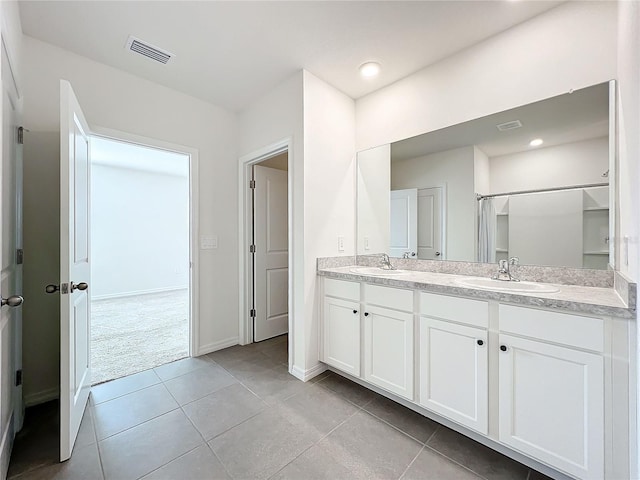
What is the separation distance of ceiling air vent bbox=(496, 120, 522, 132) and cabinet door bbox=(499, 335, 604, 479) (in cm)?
136

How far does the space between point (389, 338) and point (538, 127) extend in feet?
5.46

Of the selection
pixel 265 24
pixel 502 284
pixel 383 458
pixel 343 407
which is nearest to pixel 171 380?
pixel 343 407

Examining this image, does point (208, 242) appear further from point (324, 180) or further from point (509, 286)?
point (509, 286)

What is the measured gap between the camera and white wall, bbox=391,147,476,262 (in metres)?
2.05

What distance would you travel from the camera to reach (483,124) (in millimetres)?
1938

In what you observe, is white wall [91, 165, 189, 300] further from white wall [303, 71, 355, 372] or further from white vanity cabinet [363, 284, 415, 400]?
white vanity cabinet [363, 284, 415, 400]

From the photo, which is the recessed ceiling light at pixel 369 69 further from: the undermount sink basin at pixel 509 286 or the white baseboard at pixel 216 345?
the white baseboard at pixel 216 345

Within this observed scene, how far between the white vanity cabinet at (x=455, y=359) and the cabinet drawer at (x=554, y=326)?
109mm

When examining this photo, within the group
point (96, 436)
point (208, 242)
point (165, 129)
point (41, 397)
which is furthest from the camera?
point (208, 242)

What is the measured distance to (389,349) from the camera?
1892mm

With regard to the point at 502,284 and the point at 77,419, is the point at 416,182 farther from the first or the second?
the point at 77,419

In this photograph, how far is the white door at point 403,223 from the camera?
93.4 inches

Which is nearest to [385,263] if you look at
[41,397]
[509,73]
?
[509,73]

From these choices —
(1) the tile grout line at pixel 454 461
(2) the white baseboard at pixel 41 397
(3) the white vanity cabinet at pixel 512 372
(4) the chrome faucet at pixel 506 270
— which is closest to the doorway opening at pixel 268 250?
(3) the white vanity cabinet at pixel 512 372
